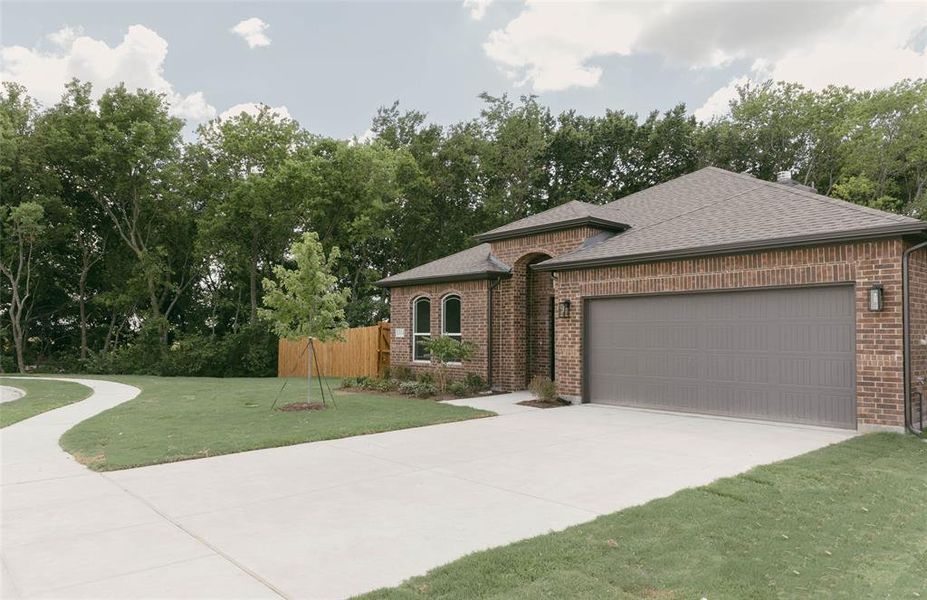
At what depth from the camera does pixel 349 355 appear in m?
21.7

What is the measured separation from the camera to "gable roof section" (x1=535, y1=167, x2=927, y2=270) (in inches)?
355

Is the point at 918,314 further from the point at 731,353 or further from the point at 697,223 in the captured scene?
the point at 697,223

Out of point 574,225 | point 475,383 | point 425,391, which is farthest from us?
point 475,383

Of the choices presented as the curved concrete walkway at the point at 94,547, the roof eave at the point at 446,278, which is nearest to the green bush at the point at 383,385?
the roof eave at the point at 446,278

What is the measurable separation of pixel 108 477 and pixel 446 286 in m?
11.2

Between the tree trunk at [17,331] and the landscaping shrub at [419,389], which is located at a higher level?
the tree trunk at [17,331]

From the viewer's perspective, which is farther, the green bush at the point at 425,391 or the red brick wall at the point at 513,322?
the red brick wall at the point at 513,322

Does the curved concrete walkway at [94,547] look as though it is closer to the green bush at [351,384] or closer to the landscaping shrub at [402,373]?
the green bush at [351,384]

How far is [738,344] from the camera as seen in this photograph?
10.1 meters

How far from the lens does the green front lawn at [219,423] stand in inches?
296

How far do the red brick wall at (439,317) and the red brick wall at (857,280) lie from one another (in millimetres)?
5063

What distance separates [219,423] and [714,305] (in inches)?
348

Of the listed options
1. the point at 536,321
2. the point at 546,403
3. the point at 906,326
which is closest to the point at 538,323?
the point at 536,321

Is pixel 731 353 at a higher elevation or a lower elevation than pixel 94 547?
higher
